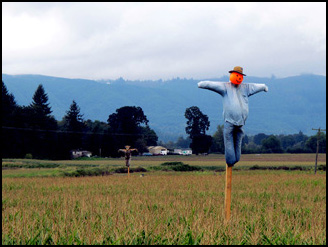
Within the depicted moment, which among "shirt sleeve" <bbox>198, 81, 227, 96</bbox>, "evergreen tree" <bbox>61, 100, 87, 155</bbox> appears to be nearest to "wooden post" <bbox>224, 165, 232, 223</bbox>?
"shirt sleeve" <bbox>198, 81, 227, 96</bbox>

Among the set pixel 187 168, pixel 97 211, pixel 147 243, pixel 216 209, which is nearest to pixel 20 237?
pixel 147 243

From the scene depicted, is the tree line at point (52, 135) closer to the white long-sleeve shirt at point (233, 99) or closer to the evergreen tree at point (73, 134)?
the evergreen tree at point (73, 134)

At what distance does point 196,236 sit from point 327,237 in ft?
6.16

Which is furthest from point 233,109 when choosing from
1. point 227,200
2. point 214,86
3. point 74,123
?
point 74,123

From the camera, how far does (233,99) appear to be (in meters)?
8.42

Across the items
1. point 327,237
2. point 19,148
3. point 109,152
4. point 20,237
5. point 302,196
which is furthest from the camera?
point 109,152

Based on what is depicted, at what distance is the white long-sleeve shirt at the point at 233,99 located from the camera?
328 inches

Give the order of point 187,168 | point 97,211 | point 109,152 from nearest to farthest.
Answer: point 97,211, point 187,168, point 109,152

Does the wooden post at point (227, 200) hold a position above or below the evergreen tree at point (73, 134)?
below

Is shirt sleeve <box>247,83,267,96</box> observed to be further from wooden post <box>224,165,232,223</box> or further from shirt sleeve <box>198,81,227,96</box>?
wooden post <box>224,165,232,223</box>

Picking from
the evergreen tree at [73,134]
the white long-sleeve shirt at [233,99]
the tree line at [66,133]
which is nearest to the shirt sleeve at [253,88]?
the white long-sleeve shirt at [233,99]

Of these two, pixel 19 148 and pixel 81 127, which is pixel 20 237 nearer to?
pixel 19 148

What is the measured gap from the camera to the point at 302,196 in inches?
630

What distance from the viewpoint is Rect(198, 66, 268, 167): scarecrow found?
27.4 ft
